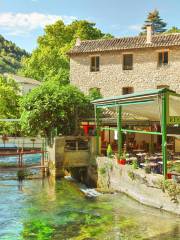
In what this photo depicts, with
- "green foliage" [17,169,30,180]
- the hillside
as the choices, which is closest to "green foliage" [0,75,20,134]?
"green foliage" [17,169,30,180]

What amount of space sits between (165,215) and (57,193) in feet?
24.9

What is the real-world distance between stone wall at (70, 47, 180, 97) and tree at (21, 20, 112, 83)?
48.9 feet

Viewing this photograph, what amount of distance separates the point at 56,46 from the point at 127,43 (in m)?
24.3

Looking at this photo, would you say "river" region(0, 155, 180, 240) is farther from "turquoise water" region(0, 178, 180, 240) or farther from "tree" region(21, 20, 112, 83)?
"tree" region(21, 20, 112, 83)

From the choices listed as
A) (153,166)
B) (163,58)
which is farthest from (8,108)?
(153,166)

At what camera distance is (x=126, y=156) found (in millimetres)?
21906

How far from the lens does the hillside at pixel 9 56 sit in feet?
523

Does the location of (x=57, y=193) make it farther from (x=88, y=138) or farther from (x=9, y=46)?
(x=9, y=46)

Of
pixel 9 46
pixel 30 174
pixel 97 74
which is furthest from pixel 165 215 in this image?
pixel 9 46

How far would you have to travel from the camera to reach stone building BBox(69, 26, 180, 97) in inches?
1255

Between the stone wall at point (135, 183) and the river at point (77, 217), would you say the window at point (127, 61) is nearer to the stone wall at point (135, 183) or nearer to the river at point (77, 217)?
the stone wall at point (135, 183)

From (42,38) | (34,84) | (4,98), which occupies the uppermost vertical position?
(42,38)

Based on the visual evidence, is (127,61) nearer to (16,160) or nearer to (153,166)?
(16,160)

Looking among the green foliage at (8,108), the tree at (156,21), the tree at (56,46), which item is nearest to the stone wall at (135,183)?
the green foliage at (8,108)
